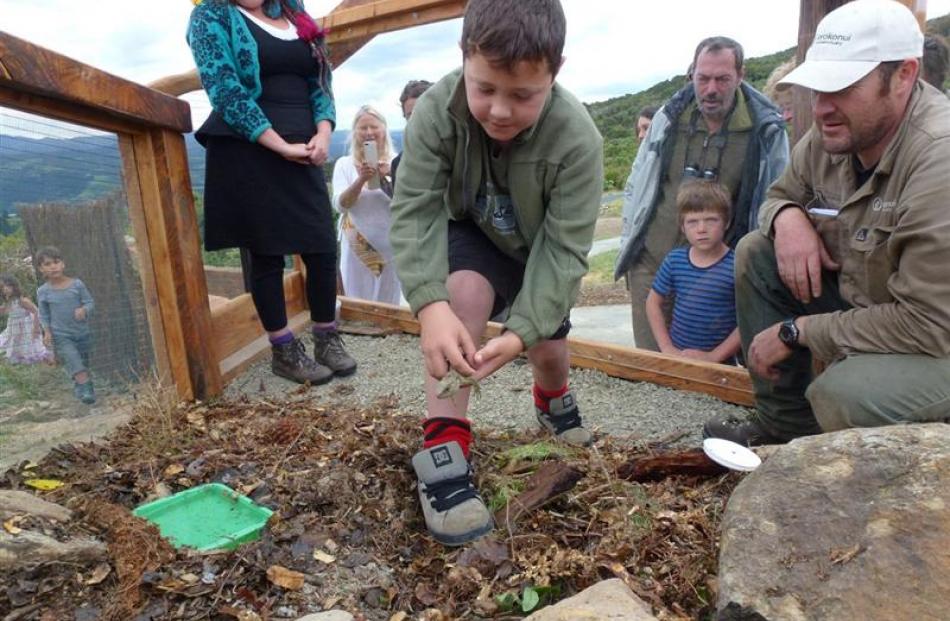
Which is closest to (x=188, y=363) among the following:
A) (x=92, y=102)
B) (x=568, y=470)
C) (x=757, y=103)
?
(x=92, y=102)

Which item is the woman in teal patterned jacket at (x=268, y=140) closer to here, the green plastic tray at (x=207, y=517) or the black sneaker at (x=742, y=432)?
the green plastic tray at (x=207, y=517)

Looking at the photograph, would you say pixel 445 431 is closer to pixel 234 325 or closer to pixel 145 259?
pixel 145 259

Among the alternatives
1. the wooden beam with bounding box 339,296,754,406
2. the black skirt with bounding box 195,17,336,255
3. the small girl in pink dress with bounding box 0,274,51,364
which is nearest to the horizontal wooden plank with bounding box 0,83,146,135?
the black skirt with bounding box 195,17,336,255

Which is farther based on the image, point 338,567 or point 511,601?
point 338,567

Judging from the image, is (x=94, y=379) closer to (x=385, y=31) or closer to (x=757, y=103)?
(x=385, y=31)

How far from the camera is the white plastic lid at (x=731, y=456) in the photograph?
198 cm

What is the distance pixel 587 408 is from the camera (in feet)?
10.1

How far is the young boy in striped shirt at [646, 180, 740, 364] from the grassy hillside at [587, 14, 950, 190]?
1861 cm

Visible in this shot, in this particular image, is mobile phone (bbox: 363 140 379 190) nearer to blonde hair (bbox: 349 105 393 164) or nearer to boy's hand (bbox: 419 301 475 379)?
blonde hair (bbox: 349 105 393 164)

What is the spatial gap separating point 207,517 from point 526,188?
4.04 ft

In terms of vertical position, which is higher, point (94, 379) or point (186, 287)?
point (186, 287)

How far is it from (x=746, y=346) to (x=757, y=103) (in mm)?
1610

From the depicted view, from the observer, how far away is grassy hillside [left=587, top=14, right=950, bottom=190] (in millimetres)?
23719

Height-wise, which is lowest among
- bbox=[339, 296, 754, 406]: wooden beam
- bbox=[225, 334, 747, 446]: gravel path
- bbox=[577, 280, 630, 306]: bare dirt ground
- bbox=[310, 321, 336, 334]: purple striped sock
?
bbox=[577, 280, 630, 306]: bare dirt ground
